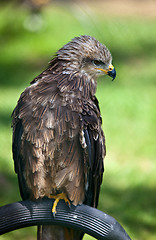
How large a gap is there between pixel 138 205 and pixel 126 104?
298 cm

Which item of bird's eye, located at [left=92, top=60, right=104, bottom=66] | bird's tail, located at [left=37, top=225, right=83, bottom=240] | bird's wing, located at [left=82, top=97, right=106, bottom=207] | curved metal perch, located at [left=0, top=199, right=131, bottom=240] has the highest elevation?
bird's eye, located at [left=92, top=60, right=104, bottom=66]

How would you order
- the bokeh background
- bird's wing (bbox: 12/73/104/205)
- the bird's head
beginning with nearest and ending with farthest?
bird's wing (bbox: 12/73/104/205), the bird's head, the bokeh background

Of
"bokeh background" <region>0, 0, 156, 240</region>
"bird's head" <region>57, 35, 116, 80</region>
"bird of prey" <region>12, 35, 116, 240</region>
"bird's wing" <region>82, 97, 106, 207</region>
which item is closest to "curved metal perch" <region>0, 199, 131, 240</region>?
"bird of prey" <region>12, 35, 116, 240</region>

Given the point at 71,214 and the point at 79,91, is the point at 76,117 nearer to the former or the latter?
the point at 79,91

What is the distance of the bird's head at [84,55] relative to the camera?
2.81m

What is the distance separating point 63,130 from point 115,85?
248 inches

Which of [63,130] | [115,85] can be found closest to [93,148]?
[63,130]

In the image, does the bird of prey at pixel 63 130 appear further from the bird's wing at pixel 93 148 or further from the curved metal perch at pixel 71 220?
the curved metal perch at pixel 71 220

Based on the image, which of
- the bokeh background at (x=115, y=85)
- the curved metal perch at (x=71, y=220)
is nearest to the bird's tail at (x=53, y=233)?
the curved metal perch at (x=71, y=220)

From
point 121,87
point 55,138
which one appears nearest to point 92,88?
point 55,138

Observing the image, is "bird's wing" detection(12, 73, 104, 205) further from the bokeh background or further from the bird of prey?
the bokeh background

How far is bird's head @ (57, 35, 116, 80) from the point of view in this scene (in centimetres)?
281

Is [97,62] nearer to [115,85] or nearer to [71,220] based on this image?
[71,220]

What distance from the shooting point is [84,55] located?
2.82m
